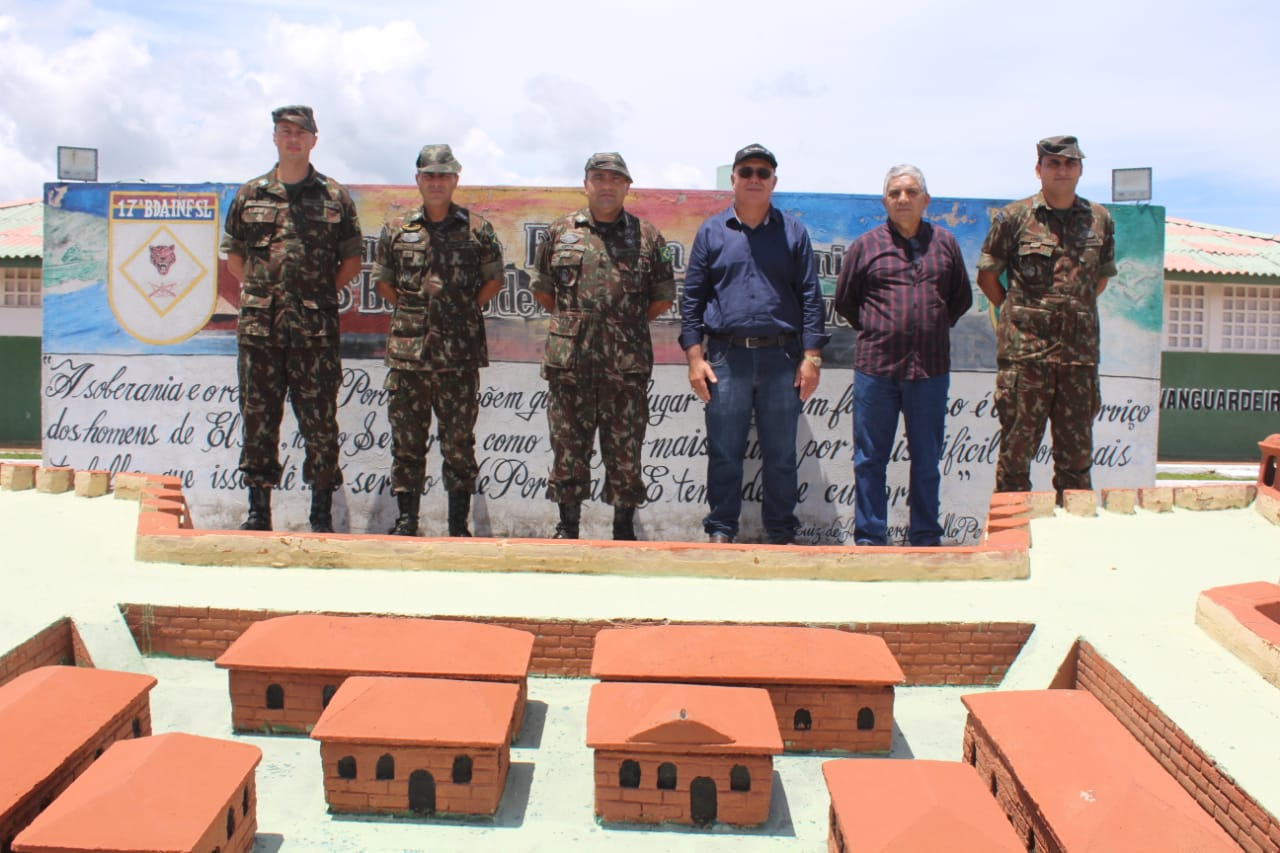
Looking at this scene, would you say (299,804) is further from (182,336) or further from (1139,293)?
(1139,293)

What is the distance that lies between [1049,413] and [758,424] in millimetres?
1360

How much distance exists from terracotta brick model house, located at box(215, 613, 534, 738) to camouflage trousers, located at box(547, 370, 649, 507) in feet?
5.76

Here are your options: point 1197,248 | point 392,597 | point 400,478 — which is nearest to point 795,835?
point 392,597

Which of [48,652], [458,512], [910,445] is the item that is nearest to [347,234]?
[458,512]

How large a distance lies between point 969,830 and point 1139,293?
15.4 ft

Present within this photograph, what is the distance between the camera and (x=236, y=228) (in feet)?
15.2

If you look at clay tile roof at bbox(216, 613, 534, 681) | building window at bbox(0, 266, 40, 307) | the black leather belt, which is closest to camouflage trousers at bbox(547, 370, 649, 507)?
the black leather belt

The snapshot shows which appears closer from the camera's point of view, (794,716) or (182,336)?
(794,716)

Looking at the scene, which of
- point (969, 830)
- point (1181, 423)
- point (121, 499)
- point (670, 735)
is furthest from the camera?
point (1181, 423)

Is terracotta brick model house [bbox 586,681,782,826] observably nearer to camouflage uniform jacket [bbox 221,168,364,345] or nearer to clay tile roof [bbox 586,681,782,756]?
→ clay tile roof [bbox 586,681,782,756]

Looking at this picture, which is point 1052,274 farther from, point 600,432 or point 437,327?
point 437,327

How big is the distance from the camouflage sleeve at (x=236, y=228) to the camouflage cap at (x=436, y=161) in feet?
2.85

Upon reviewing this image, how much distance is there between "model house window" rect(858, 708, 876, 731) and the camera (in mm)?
2668

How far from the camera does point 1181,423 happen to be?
1510 centimetres
